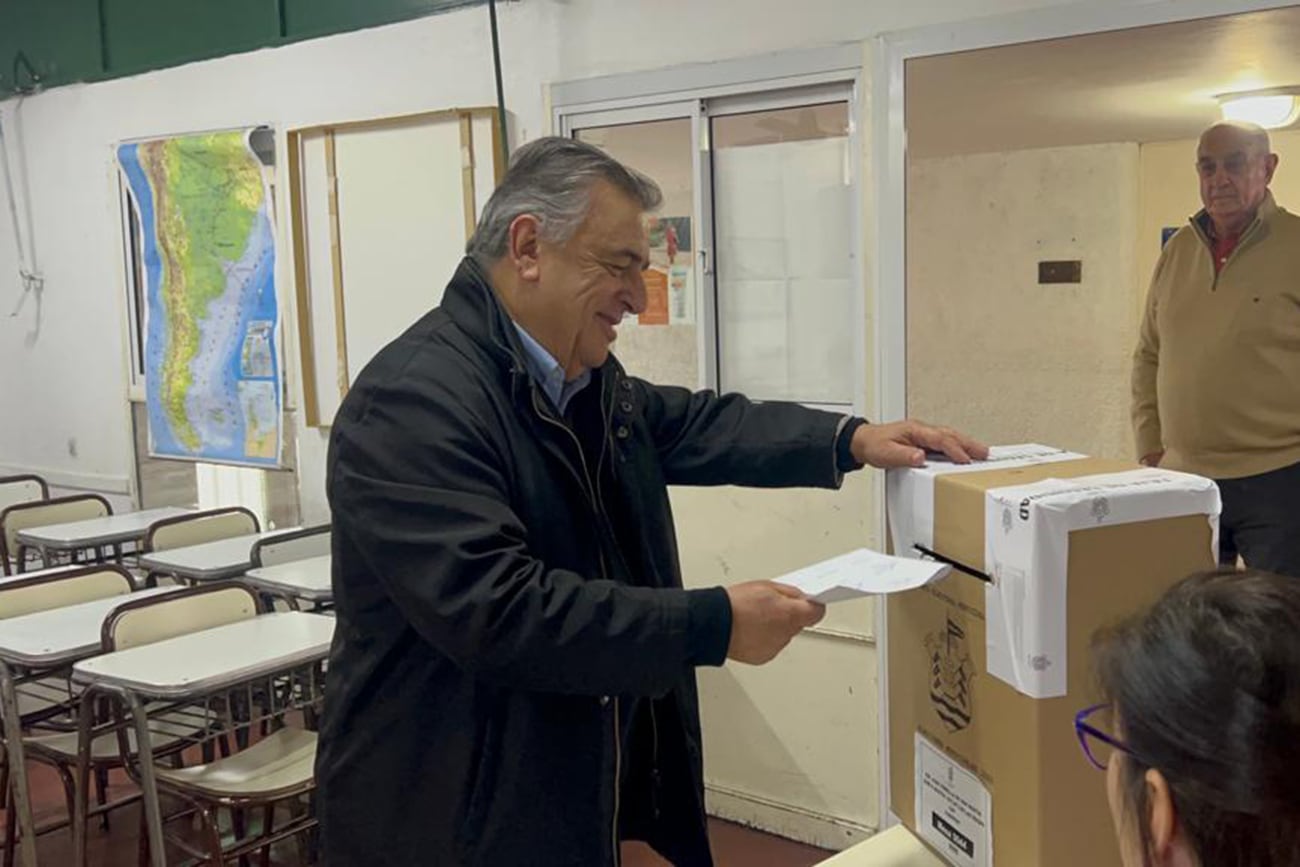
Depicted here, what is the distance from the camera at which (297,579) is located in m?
3.15

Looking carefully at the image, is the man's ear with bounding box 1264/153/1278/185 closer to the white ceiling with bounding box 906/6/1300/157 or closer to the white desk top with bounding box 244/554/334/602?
the white ceiling with bounding box 906/6/1300/157

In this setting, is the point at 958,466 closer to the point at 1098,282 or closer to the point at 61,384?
the point at 1098,282

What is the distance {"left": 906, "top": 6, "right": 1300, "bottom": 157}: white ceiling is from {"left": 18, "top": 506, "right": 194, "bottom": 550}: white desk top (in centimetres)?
291

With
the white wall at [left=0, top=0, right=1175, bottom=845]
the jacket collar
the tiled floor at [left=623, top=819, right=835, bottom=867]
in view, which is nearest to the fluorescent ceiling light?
the white wall at [left=0, top=0, right=1175, bottom=845]

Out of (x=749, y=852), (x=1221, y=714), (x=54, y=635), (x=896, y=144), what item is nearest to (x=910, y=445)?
(x=1221, y=714)

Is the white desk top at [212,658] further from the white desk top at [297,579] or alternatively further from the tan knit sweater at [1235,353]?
the tan knit sweater at [1235,353]

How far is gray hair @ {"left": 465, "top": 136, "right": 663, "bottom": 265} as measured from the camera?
151 cm

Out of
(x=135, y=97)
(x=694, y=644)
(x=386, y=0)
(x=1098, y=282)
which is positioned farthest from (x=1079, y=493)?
(x=135, y=97)

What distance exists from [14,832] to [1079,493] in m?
2.98

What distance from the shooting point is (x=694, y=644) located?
4.29 feet

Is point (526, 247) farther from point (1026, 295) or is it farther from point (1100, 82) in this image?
point (1026, 295)

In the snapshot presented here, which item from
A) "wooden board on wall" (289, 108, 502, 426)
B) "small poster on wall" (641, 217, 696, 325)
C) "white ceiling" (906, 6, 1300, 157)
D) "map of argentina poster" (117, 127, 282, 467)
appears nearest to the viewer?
"white ceiling" (906, 6, 1300, 157)

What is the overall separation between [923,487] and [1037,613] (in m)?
0.28

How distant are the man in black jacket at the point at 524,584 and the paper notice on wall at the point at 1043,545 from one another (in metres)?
0.24
